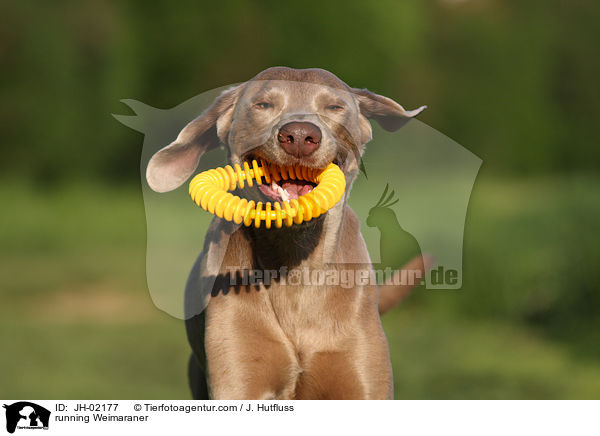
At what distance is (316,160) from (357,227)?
0.59 metres

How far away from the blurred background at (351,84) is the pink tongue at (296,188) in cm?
87

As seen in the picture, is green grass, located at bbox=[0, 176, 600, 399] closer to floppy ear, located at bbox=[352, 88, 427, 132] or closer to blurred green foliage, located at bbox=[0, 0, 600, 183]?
blurred green foliage, located at bbox=[0, 0, 600, 183]

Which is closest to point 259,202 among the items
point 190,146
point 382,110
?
point 190,146

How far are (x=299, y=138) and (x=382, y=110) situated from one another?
443 millimetres

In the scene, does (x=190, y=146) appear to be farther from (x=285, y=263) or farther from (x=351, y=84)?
(x=351, y=84)

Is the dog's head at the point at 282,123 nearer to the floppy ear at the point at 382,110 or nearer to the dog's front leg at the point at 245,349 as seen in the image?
the floppy ear at the point at 382,110

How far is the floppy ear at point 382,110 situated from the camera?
310 centimetres

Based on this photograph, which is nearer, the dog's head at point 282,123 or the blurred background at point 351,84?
the dog's head at point 282,123

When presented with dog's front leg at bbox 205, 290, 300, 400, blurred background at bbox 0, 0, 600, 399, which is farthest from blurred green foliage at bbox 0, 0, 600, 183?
dog's front leg at bbox 205, 290, 300, 400

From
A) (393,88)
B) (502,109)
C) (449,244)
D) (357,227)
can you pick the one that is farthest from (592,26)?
(357,227)

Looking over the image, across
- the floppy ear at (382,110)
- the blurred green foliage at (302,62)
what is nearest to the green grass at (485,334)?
the blurred green foliage at (302,62)

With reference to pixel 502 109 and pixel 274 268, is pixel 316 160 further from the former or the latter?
pixel 502 109
